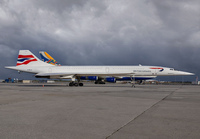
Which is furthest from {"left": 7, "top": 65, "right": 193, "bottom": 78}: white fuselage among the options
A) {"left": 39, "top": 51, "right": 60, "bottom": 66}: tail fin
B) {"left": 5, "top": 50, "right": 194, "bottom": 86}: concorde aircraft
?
{"left": 39, "top": 51, "right": 60, "bottom": 66}: tail fin

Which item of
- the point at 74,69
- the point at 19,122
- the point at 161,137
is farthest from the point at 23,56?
the point at 161,137

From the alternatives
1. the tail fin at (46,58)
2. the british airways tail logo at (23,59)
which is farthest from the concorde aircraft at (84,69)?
the tail fin at (46,58)

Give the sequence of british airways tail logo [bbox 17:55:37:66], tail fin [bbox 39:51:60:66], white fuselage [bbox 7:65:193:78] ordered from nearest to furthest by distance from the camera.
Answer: white fuselage [bbox 7:65:193:78]
british airways tail logo [bbox 17:55:37:66]
tail fin [bbox 39:51:60:66]

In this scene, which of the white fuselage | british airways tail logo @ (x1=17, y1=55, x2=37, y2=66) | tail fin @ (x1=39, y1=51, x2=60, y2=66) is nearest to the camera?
the white fuselage

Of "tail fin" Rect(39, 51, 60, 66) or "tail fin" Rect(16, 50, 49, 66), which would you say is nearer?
"tail fin" Rect(16, 50, 49, 66)

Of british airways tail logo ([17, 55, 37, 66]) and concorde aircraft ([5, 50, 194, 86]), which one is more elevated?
british airways tail logo ([17, 55, 37, 66])

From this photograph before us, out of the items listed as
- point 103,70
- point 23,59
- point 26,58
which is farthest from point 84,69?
point 23,59

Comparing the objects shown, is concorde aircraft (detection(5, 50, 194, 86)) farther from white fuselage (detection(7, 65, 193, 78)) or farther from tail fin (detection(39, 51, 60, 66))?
tail fin (detection(39, 51, 60, 66))

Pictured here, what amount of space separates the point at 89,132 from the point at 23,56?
3352cm

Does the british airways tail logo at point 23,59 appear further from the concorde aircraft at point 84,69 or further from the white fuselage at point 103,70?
the white fuselage at point 103,70

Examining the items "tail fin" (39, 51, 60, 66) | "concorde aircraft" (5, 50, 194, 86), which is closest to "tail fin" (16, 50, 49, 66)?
"concorde aircraft" (5, 50, 194, 86)

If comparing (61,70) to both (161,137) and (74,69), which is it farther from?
(161,137)

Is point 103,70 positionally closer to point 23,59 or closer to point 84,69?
point 84,69

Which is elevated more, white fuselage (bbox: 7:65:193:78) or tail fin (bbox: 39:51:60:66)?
tail fin (bbox: 39:51:60:66)
